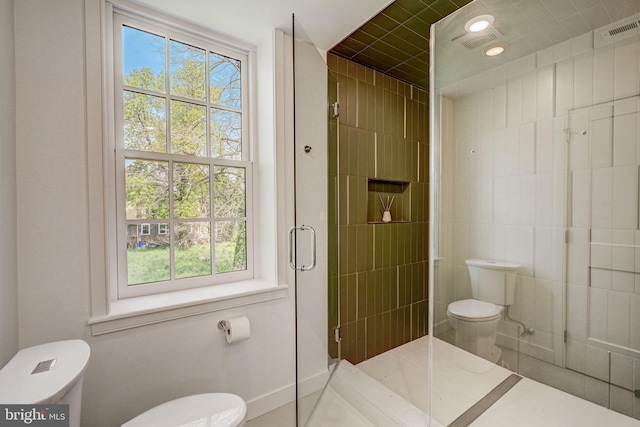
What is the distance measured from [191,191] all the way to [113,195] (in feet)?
1.24

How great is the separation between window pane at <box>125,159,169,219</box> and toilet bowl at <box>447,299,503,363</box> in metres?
1.80

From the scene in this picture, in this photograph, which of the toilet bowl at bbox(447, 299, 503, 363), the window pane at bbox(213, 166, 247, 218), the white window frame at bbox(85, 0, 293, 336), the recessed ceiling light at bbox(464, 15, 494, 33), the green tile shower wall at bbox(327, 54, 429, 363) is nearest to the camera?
the white window frame at bbox(85, 0, 293, 336)

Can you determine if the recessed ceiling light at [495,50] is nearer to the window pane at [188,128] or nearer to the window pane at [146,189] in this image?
the window pane at [188,128]

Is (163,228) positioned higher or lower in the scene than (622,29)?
lower

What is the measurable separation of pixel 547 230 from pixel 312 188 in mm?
1189

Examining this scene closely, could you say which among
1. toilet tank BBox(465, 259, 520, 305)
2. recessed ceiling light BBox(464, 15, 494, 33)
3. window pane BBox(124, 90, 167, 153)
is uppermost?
recessed ceiling light BBox(464, 15, 494, 33)

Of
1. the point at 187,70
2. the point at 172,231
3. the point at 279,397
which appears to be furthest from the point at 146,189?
the point at 279,397

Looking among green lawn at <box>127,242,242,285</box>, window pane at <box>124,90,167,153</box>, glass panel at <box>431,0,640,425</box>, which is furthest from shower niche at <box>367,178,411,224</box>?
window pane at <box>124,90,167,153</box>

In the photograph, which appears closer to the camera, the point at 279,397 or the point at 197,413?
the point at 197,413

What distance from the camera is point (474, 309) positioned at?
1.53m

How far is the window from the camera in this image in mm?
1465

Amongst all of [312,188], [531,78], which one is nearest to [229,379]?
[312,188]

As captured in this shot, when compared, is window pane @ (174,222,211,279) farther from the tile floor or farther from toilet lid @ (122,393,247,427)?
the tile floor

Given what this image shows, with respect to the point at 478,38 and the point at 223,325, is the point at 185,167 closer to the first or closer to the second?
the point at 223,325
